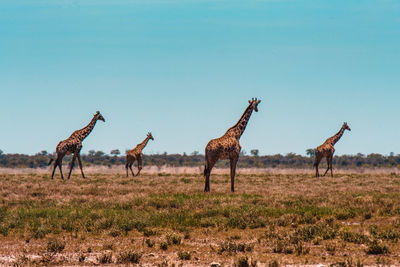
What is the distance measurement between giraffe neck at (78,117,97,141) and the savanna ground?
422 inches

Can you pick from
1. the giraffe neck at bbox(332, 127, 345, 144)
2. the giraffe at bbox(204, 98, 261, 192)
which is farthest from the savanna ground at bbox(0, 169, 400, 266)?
the giraffe neck at bbox(332, 127, 345, 144)

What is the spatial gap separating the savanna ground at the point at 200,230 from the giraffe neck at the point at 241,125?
11.7 ft

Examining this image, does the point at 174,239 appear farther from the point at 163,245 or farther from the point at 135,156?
the point at 135,156

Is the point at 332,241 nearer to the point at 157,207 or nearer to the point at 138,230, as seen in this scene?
the point at 138,230

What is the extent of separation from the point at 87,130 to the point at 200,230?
19.7 metres

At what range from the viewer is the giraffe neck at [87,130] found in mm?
29781

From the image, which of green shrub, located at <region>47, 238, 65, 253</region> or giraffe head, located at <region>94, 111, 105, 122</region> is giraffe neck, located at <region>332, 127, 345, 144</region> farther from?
green shrub, located at <region>47, 238, 65, 253</region>

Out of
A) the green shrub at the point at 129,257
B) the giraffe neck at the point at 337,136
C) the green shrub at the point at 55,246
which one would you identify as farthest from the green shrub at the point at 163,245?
the giraffe neck at the point at 337,136

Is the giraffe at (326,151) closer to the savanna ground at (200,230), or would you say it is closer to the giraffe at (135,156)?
the giraffe at (135,156)

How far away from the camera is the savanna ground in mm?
9125

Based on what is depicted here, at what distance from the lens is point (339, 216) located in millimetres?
14062

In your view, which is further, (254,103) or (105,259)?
(254,103)

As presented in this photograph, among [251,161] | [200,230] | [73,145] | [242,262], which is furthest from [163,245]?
[251,161]

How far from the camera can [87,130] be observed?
99.6 feet
